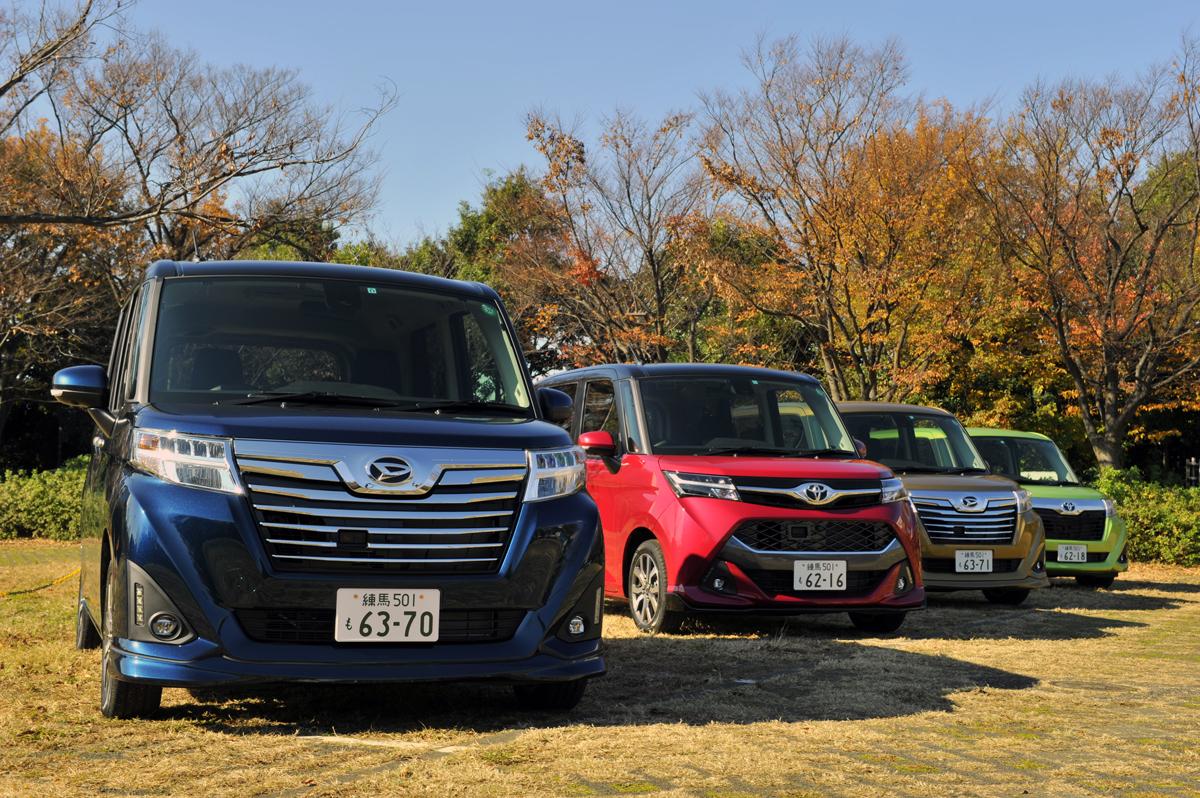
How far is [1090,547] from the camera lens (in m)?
14.0

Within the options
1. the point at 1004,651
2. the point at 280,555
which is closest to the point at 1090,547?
the point at 1004,651

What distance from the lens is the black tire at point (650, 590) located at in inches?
343

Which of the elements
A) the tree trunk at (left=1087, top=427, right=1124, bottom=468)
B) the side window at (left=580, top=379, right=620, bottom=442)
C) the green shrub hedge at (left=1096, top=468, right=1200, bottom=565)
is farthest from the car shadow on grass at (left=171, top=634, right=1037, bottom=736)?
the tree trunk at (left=1087, top=427, right=1124, bottom=468)

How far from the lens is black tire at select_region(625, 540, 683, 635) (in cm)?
871

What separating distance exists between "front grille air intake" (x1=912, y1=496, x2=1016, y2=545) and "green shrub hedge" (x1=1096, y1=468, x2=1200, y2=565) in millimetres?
7645

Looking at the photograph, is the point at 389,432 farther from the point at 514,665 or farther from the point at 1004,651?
the point at 1004,651

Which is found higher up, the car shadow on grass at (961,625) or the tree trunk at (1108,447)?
the tree trunk at (1108,447)

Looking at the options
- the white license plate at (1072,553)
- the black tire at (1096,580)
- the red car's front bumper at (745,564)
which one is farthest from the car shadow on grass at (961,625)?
the black tire at (1096,580)

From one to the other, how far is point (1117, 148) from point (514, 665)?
62.6 feet

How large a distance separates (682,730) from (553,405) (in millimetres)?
1668

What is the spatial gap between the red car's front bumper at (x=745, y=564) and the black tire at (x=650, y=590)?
6.9 inches

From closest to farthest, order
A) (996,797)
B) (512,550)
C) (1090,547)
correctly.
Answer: (996,797), (512,550), (1090,547)

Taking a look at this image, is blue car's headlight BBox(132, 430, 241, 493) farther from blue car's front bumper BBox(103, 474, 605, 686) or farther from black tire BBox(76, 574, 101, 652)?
black tire BBox(76, 574, 101, 652)

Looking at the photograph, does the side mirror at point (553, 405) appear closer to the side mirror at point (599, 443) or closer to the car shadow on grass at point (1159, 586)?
the side mirror at point (599, 443)
